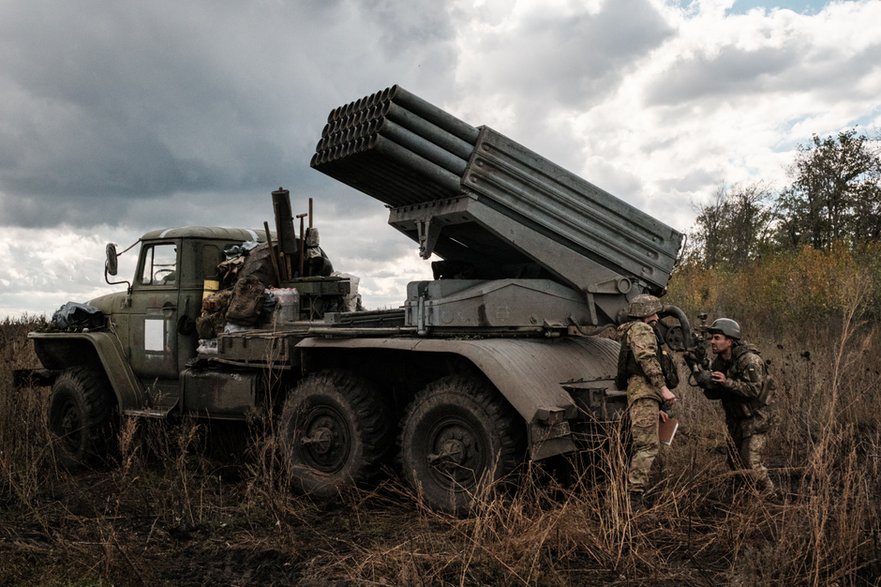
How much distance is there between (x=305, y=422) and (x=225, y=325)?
1848 millimetres

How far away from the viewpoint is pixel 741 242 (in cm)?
3156

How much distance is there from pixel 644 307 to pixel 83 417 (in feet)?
21.3

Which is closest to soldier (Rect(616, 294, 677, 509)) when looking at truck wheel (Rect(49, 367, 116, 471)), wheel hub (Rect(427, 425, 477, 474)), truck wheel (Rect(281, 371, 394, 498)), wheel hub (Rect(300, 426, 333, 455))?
wheel hub (Rect(427, 425, 477, 474))

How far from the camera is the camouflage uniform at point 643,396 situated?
20.6 ft

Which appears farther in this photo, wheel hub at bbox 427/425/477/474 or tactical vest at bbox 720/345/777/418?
tactical vest at bbox 720/345/777/418

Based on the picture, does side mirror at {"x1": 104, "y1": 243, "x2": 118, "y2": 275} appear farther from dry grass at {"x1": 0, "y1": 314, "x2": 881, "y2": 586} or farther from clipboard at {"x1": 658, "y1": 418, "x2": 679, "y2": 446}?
clipboard at {"x1": 658, "y1": 418, "x2": 679, "y2": 446}

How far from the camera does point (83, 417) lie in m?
9.48

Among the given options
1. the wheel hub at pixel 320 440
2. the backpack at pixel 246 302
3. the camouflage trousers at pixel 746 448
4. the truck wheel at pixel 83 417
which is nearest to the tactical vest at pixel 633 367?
the camouflage trousers at pixel 746 448

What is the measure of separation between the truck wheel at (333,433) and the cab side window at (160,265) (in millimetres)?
2849

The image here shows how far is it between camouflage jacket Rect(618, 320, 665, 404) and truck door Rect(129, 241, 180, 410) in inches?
209

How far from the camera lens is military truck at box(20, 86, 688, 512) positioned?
629cm

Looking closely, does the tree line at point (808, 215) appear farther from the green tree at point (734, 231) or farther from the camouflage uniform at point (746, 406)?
the camouflage uniform at point (746, 406)

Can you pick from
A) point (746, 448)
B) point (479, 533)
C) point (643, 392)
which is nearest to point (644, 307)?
point (643, 392)

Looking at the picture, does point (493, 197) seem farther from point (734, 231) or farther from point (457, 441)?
point (734, 231)
